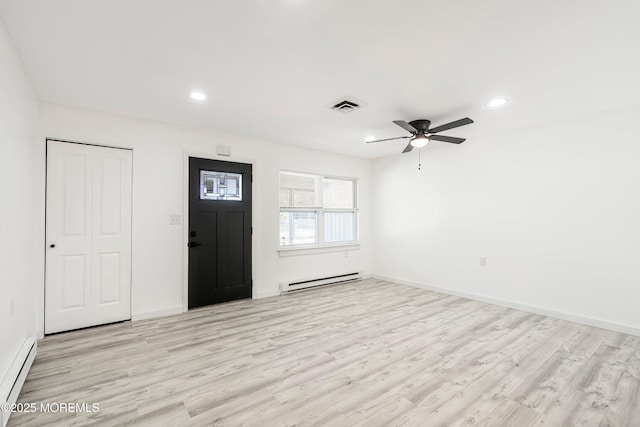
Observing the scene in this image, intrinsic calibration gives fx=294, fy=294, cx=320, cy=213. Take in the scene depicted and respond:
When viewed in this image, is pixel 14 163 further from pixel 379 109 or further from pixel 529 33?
pixel 529 33

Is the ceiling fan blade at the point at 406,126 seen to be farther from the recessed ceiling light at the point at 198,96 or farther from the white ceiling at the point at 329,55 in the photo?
the recessed ceiling light at the point at 198,96

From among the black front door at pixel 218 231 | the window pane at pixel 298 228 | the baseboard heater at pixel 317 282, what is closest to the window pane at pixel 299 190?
the window pane at pixel 298 228

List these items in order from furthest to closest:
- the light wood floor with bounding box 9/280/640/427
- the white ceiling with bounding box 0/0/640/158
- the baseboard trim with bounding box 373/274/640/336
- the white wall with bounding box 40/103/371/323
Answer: the white wall with bounding box 40/103/371/323
the baseboard trim with bounding box 373/274/640/336
the light wood floor with bounding box 9/280/640/427
the white ceiling with bounding box 0/0/640/158

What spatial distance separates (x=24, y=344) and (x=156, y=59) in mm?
2639

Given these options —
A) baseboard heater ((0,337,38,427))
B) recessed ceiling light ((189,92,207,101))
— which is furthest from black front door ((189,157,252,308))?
baseboard heater ((0,337,38,427))

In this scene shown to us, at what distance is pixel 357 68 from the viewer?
2.49 meters

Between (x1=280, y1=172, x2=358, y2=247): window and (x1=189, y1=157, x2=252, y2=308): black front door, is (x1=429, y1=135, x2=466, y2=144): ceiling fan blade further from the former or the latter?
(x1=189, y1=157, x2=252, y2=308): black front door

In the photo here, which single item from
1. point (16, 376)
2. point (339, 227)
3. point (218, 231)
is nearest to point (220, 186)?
point (218, 231)

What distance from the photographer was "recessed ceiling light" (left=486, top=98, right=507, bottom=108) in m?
3.15

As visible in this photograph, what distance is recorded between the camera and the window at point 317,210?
5254 mm

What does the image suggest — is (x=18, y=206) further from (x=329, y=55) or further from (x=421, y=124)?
(x=421, y=124)

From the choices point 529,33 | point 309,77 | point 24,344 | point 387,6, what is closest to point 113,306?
point 24,344

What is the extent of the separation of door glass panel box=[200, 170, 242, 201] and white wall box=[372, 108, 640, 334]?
3.17m

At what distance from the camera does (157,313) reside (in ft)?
12.6
